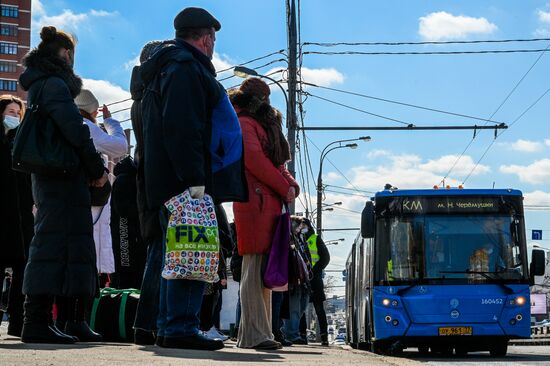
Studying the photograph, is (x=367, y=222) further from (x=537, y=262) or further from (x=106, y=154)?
(x=106, y=154)

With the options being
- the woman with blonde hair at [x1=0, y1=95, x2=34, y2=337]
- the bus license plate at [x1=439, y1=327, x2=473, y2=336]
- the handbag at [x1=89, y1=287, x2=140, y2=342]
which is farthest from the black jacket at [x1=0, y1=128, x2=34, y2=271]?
the bus license plate at [x1=439, y1=327, x2=473, y2=336]

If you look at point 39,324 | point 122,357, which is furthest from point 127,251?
point 122,357

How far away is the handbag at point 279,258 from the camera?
816 centimetres

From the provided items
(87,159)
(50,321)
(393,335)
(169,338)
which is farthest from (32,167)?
(393,335)

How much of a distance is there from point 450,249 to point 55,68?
344 inches

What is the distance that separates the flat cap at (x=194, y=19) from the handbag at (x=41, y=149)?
43.0 inches

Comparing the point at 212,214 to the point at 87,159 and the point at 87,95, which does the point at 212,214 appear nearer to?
the point at 87,159

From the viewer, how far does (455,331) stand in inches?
571

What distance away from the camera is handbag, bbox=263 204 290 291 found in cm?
816

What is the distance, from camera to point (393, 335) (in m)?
14.7

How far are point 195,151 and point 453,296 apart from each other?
8761mm

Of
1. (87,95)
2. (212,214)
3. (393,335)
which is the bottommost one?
(393,335)

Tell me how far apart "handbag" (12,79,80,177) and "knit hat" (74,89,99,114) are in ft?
4.50

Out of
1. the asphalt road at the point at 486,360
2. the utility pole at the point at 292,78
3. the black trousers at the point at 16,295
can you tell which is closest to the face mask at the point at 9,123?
the black trousers at the point at 16,295
